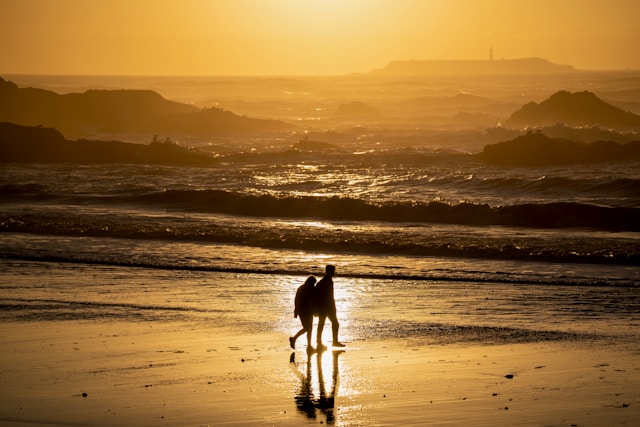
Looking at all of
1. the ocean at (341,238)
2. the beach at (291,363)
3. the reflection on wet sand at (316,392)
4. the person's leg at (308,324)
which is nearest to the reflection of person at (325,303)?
the person's leg at (308,324)

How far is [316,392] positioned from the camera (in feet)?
38.1

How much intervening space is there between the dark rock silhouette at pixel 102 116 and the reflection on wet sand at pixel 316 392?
2466 inches

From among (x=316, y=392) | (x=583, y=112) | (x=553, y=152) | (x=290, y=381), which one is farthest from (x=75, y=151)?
(x=316, y=392)

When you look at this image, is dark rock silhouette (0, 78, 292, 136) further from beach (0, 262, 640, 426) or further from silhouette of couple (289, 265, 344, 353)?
silhouette of couple (289, 265, 344, 353)

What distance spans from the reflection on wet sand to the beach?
0.08 feet

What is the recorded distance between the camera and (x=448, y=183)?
38.5 m

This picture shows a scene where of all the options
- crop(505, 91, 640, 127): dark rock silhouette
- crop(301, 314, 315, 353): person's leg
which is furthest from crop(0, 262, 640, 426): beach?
crop(505, 91, 640, 127): dark rock silhouette

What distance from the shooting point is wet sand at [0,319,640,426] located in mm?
10586

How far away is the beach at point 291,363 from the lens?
421 inches

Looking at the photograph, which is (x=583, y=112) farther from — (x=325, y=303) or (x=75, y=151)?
(x=325, y=303)

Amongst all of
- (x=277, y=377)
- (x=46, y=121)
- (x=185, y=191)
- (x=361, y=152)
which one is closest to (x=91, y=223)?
(x=185, y=191)

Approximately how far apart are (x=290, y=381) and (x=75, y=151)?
139 feet

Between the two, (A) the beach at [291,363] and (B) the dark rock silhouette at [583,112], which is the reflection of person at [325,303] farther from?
(B) the dark rock silhouette at [583,112]

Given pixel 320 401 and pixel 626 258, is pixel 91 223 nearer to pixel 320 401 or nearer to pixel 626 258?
pixel 626 258
